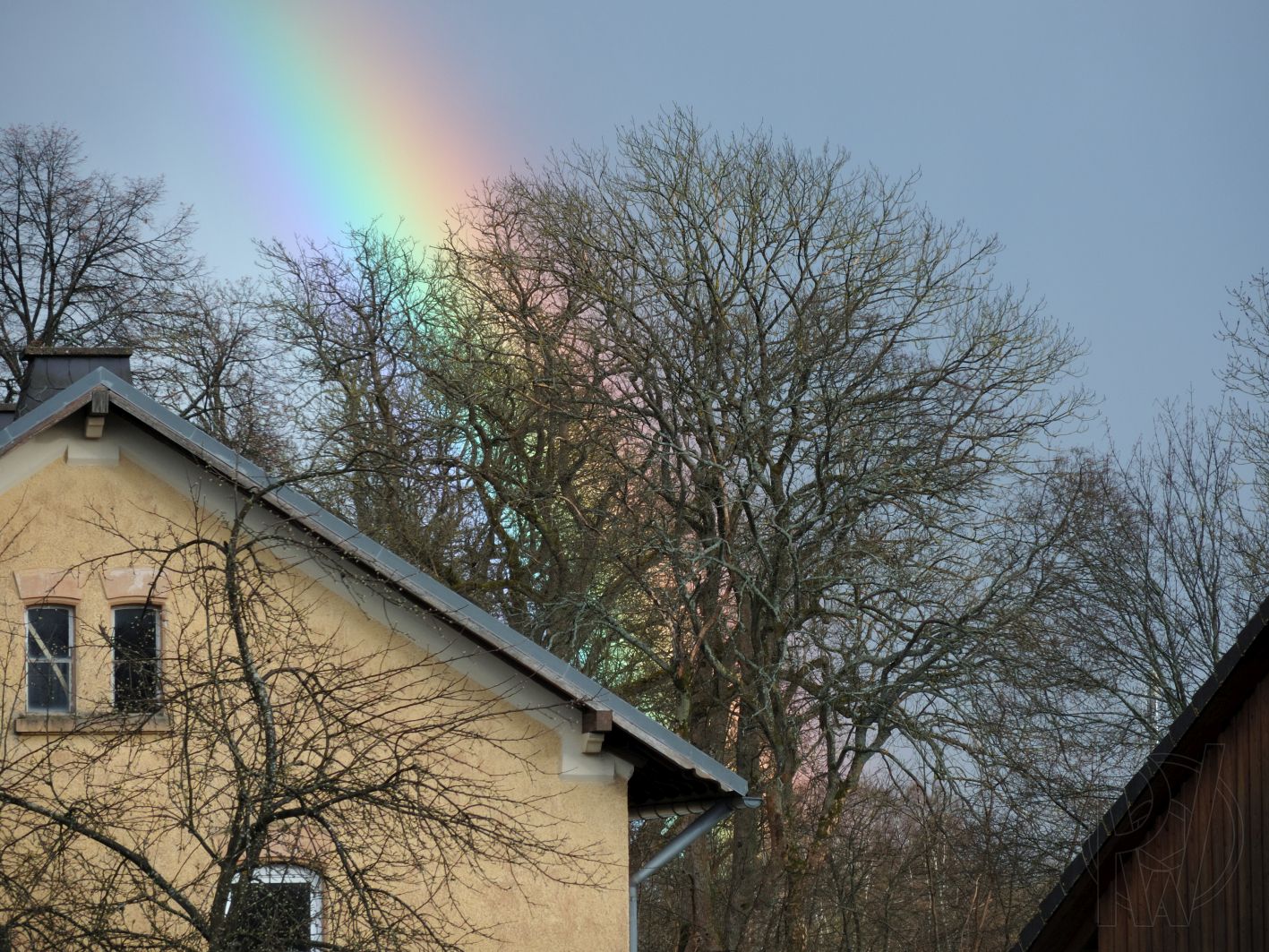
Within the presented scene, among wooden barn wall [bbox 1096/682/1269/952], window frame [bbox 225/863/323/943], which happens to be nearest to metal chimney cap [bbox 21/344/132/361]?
window frame [bbox 225/863/323/943]

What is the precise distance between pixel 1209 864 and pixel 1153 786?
1.83 ft

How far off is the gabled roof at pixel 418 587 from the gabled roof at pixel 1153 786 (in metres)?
2.36

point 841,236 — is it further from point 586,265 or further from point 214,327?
point 214,327

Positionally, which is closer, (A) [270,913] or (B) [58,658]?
(A) [270,913]

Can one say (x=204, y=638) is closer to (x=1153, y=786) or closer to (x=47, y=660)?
(x=47, y=660)

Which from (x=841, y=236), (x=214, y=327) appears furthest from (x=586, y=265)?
(x=214, y=327)

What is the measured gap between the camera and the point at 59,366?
1467 centimetres

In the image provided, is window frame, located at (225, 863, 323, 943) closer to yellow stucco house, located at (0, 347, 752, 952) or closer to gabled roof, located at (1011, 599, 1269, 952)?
yellow stucco house, located at (0, 347, 752, 952)

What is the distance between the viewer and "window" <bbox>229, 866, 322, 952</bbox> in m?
6.78

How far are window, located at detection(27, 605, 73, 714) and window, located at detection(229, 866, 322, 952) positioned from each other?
12.7ft

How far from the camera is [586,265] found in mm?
22438

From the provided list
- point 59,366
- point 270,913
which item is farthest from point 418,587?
point 59,366

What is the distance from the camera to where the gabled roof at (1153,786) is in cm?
899

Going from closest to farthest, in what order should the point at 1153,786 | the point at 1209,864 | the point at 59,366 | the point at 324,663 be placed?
1. the point at 1209,864
2. the point at 1153,786
3. the point at 324,663
4. the point at 59,366
